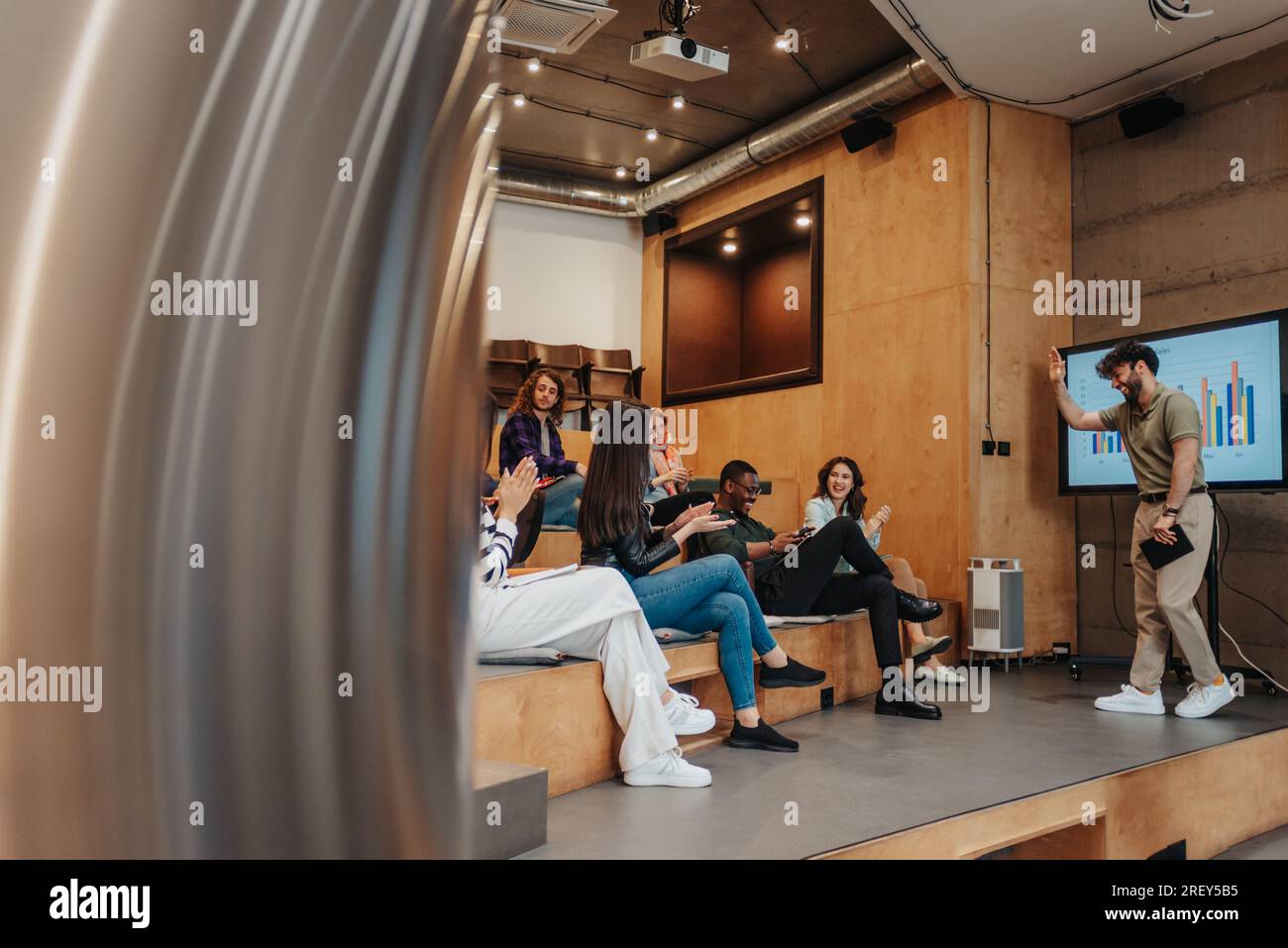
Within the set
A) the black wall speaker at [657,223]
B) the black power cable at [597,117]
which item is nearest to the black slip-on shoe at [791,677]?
the black power cable at [597,117]

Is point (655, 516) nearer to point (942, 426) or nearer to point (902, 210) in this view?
point (942, 426)

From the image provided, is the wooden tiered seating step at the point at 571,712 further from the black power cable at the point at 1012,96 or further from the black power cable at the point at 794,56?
the black power cable at the point at 794,56

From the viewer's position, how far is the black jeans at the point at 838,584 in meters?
3.89

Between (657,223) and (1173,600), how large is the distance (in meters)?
5.18

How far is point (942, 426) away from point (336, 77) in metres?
5.25

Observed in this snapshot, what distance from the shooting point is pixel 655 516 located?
4043 millimetres

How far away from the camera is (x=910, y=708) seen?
147 inches

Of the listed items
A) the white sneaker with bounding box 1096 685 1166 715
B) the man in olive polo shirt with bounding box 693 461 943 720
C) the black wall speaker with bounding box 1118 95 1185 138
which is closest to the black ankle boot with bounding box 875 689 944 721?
the man in olive polo shirt with bounding box 693 461 943 720

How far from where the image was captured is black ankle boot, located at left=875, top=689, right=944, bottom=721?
369cm

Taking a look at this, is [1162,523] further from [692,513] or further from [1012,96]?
[1012,96]

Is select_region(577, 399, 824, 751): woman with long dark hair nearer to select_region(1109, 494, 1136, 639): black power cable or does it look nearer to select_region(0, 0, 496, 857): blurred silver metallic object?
select_region(0, 0, 496, 857): blurred silver metallic object

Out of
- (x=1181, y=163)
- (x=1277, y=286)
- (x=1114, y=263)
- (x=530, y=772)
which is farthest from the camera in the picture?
(x=1114, y=263)

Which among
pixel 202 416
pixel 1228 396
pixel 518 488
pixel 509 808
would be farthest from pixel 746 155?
pixel 202 416
